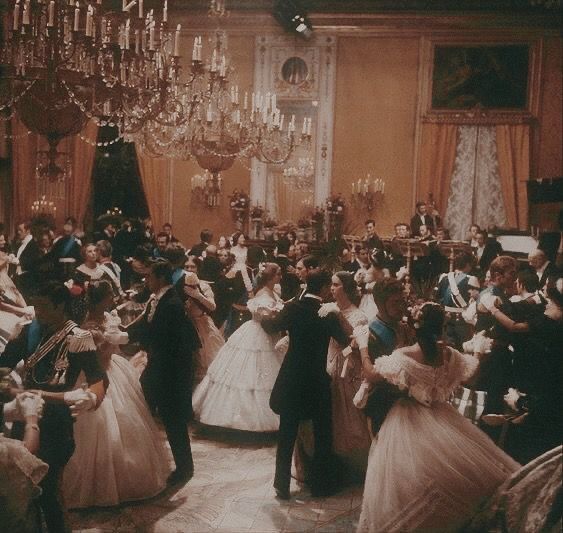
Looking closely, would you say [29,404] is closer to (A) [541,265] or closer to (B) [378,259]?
(B) [378,259]

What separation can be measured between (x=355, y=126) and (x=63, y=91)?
940 centimetres

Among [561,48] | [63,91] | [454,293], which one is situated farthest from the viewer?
[561,48]

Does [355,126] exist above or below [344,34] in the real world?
below

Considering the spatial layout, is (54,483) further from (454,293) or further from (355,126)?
(355,126)

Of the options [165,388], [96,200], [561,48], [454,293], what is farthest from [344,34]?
[165,388]

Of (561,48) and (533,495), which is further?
(561,48)

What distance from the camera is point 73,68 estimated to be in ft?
18.1

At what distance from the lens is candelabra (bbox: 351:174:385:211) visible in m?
13.7

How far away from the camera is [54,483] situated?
3191mm

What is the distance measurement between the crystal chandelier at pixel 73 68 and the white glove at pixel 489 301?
2.81 m

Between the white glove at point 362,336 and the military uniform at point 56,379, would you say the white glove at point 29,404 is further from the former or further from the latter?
the white glove at point 362,336

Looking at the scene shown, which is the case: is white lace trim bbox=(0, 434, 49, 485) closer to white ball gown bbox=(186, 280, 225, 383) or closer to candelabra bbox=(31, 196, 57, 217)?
white ball gown bbox=(186, 280, 225, 383)

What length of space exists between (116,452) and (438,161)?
1052 centimetres

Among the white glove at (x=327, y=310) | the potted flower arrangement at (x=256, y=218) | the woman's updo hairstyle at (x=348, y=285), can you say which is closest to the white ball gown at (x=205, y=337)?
the woman's updo hairstyle at (x=348, y=285)
